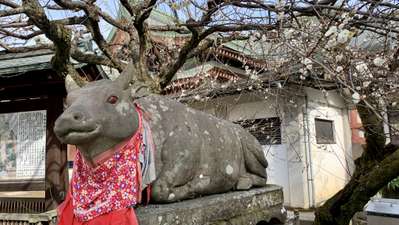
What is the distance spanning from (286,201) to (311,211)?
88cm

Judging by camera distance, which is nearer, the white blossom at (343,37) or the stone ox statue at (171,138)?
the stone ox statue at (171,138)

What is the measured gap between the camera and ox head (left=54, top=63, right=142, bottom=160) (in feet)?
6.70

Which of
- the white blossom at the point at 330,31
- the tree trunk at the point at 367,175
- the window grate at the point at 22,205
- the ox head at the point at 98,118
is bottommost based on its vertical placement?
the window grate at the point at 22,205

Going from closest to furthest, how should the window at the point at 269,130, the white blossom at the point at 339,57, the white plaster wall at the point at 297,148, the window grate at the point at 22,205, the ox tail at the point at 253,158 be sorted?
the ox tail at the point at 253,158 < the white blossom at the point at 339,57 < the window grate at the point at 22,205 < the white plaster wall at the point at 297,148 < the window at the point at 269,130

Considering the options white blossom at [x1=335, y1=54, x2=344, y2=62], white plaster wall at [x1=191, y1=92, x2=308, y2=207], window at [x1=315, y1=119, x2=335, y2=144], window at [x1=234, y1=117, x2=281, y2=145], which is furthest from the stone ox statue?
window at [x1=315, y1=119, x2=335, y2=144]

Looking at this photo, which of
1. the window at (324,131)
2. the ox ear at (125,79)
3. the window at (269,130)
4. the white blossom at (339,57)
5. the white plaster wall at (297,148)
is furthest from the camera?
the window at (324,131)

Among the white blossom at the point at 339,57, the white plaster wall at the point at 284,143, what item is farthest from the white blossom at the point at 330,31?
the white plaster wall at the point at 284,143

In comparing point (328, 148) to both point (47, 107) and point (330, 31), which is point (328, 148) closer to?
point (47, 107)

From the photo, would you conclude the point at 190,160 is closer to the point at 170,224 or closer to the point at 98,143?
the point at 170,224

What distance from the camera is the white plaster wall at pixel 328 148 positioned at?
1115 cm

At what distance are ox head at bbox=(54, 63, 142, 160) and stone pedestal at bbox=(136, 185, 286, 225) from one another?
488mm

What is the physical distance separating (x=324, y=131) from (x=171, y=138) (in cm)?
1041

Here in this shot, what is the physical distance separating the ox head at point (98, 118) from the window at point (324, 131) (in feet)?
33.0

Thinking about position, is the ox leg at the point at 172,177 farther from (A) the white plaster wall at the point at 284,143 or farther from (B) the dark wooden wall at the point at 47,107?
(A) the white plaster wall at the point at 284,143
